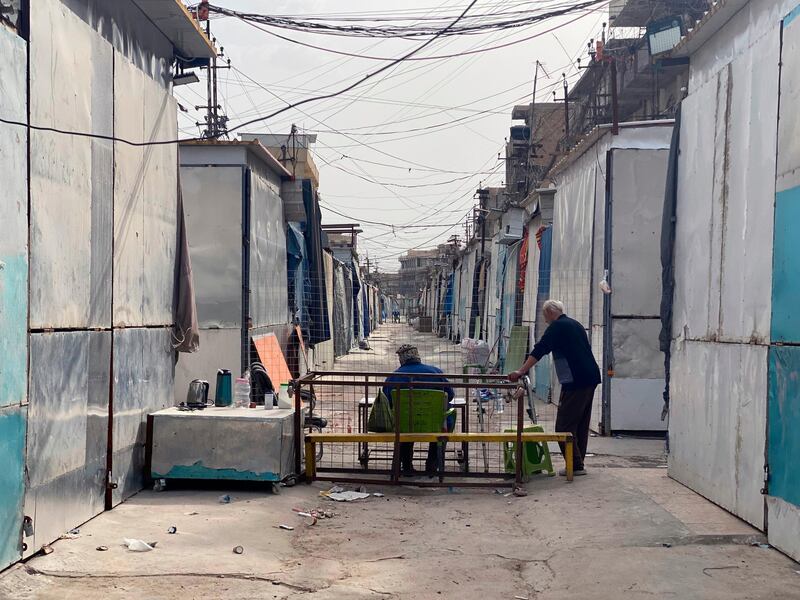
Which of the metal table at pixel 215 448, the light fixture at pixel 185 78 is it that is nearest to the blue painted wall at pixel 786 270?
→ the metal table at pixel 215 448

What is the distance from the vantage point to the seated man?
8.22m

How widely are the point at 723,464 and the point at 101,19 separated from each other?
21.1 feet

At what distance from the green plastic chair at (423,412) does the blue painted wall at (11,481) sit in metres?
3.82

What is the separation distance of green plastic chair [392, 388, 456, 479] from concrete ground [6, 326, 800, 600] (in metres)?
0.67

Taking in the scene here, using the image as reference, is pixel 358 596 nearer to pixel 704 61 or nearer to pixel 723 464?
pixel 723 464

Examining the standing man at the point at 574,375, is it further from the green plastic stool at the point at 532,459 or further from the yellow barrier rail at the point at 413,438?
the yellow barrier rail at the point at 413,438

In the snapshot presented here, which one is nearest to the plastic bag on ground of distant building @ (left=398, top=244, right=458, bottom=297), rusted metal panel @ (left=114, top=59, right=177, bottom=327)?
rusted metal panel @ (left=114, top=59, right=177, bottom=327)

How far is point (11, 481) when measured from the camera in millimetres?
4902

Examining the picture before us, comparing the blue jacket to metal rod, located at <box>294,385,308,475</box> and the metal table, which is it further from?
the metal table

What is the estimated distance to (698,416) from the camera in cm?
736

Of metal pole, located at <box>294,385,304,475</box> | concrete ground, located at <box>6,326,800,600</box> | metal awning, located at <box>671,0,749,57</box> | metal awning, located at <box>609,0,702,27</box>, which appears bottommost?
concrete ground, located at <box>6,326,800,600</box>

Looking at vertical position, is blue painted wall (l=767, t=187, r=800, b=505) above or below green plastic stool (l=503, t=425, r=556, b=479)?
above

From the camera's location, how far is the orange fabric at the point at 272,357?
12172 mm

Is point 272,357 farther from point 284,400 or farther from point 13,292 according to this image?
point 13,292
